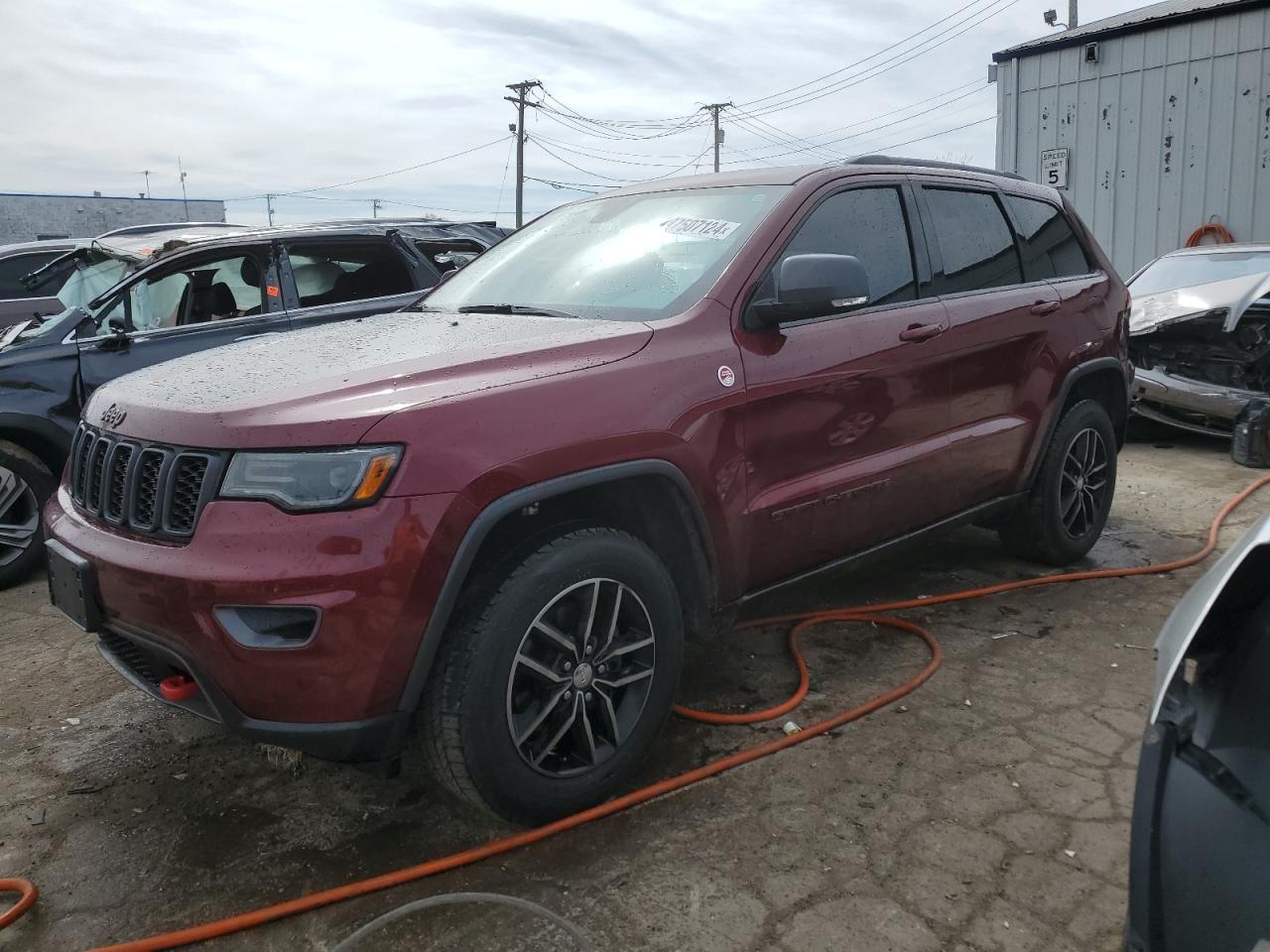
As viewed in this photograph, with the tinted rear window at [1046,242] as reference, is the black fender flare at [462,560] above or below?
below

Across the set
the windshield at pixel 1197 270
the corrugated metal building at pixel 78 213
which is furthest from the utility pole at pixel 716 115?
the windshield at pixel 1197 270

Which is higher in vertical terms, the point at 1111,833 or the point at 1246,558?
the point at 1246,558

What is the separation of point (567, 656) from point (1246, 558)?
5.05 ft

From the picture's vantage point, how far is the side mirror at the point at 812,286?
9.52 ft

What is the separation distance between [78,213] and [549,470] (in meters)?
49.6

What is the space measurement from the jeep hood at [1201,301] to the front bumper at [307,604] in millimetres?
5973

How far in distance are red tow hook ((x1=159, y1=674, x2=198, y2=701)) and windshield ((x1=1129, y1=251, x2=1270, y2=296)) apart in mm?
7294

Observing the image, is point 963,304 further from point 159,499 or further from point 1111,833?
point 159,499

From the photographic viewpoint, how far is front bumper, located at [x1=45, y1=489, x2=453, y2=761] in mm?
2170

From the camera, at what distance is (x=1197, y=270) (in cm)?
→ 757

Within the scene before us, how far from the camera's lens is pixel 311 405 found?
230 cm

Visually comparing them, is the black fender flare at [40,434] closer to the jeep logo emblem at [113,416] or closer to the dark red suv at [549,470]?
the dark red suv at [549,470]

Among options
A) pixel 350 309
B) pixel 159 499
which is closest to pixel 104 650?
pixel 159 499

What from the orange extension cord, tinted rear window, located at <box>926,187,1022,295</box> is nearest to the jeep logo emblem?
the orange extension cord
